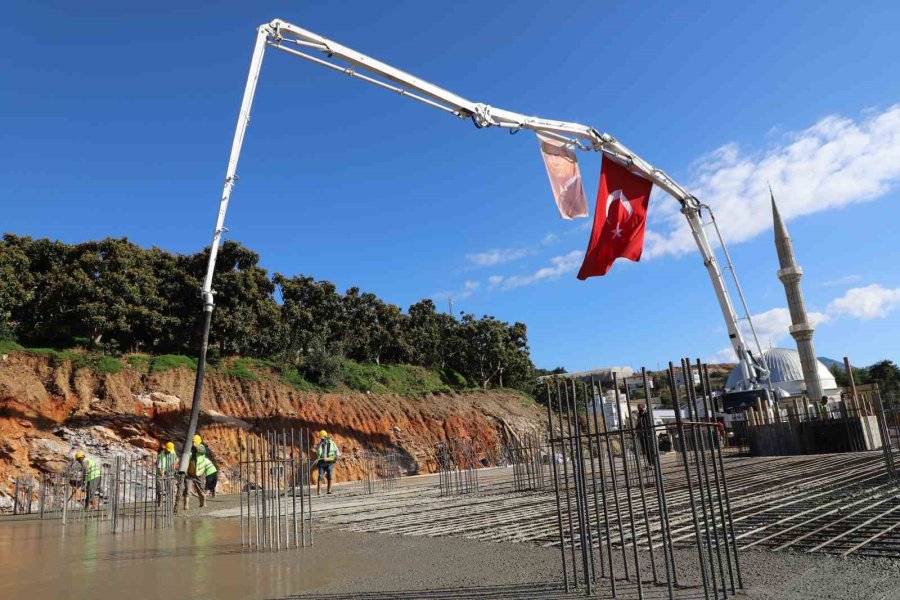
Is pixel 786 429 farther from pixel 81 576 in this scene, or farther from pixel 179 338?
pixel 179 338

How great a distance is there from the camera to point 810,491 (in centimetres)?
964

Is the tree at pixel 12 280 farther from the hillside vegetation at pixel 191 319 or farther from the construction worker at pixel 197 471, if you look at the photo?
the construction worker at pixel 197 471

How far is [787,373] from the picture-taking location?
6819 cm

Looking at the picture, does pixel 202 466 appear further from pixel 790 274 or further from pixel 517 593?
pixel 790 274

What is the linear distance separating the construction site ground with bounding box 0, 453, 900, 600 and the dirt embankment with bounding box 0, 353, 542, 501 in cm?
1078

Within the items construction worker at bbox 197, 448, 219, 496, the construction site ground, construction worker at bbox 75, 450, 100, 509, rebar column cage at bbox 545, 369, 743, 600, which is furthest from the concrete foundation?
construction worker at bbox 75, 450, 100, 509

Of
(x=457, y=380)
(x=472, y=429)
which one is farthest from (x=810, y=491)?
(x=457, y=380)

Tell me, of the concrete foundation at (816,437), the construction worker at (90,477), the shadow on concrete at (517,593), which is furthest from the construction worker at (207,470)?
the concrete foundation at (816,437)

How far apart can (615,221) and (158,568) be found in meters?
15.0

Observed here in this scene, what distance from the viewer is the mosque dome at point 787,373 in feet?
211

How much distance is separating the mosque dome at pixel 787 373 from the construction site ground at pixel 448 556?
2366 inches

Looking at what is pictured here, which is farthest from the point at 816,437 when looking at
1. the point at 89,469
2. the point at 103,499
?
Result: the point at 103,499

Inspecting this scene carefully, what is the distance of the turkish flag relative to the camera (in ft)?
58.0

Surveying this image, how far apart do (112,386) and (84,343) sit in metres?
2.89
